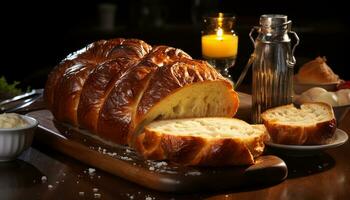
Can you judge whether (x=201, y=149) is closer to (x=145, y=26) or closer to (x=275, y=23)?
(x=275, y=23)

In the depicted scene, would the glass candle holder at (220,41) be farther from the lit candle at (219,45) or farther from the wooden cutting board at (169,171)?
the wooden cutting board at (169,171)

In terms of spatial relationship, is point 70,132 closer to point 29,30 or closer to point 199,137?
point 199,137

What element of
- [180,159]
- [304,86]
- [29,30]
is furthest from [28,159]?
[29,30]

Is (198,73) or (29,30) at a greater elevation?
(198,73)

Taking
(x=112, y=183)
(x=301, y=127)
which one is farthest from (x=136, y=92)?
(x=301, y=127)

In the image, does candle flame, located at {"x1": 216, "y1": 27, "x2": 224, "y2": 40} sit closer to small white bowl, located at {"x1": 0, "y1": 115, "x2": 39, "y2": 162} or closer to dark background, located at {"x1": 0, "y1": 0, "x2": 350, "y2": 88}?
small white bowl, located at {"x1": 0, "y1": 115, "x2": 39, "y2": 162}
